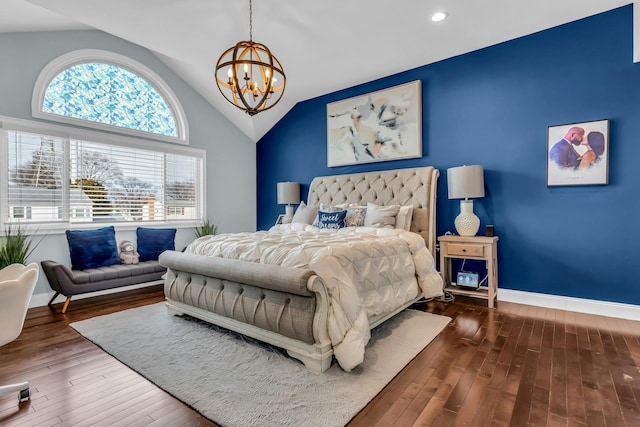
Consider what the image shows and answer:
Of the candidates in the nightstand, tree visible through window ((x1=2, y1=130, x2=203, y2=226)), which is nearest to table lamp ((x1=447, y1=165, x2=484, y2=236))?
the nightstand

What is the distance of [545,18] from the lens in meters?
3.23

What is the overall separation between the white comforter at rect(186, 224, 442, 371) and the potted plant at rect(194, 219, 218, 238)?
2.27 m

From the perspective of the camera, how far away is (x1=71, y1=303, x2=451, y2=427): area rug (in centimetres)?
166

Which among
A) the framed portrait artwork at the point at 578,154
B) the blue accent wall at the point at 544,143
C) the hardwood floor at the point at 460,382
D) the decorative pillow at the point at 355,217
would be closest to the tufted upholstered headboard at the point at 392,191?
the blue accent wall at the point at 544,143

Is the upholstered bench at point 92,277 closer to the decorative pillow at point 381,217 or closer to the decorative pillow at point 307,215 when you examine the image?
the decorative pillow at point 307,215

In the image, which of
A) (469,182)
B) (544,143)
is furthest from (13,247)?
(544,143)

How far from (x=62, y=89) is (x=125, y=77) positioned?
855 millimetres

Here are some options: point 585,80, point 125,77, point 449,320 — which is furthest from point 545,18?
point 125,77

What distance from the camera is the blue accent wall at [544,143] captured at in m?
3.04

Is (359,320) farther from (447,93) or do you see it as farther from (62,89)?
(62,89)

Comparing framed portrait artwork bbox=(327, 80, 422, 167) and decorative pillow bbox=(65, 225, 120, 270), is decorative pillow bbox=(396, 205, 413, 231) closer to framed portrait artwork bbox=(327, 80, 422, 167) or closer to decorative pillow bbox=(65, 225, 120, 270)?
framed portrait artwork bbox=(327, 80, 422, 167)

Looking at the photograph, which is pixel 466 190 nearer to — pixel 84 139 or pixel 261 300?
pixel 261 300

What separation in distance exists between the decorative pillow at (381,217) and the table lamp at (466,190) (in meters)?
0.71

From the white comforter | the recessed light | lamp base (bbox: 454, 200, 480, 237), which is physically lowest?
the white comforter
